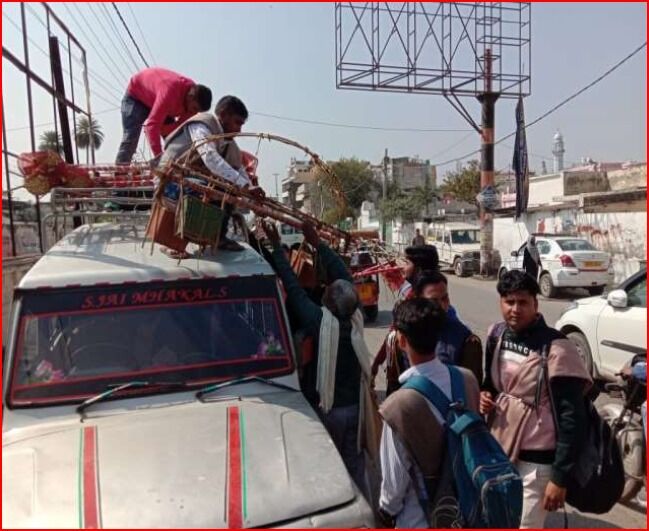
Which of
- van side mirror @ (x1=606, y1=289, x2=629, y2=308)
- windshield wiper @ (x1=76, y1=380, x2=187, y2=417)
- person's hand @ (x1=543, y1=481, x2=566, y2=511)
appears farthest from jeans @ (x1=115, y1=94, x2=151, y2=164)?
van side mirror @ (x1=606, y1=289, x2=629, y2=308)

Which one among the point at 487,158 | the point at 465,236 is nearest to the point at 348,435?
the point at 487,158

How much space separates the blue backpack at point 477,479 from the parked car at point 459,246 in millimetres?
20103

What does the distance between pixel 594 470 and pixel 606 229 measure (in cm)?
1817

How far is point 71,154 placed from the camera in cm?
721

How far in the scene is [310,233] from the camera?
13.6ft

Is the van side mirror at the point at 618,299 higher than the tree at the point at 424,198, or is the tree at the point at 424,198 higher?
the tree at the point at 424,198

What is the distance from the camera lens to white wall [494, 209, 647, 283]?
17781 millimetres

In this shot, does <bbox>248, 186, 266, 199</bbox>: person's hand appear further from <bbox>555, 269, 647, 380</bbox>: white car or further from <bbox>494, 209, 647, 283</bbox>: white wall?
<bbox>494, 209, 647, 283</bbox>: white wall

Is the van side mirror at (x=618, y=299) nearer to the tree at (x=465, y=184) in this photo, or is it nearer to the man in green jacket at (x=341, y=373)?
the man in green jacket at (x=341, y=373)

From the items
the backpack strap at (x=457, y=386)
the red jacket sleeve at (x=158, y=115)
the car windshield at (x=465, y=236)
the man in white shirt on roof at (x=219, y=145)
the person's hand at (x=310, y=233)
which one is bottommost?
the backpack strap at (x=457, y=386)

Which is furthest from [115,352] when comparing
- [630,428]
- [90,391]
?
[630,428]

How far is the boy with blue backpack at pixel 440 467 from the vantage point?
2125mm

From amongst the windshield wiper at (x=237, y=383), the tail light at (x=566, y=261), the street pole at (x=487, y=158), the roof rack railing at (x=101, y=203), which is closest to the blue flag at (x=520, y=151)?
the street pole at (x=487, y=158)

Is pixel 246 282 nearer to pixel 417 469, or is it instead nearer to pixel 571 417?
pixel 417 469
